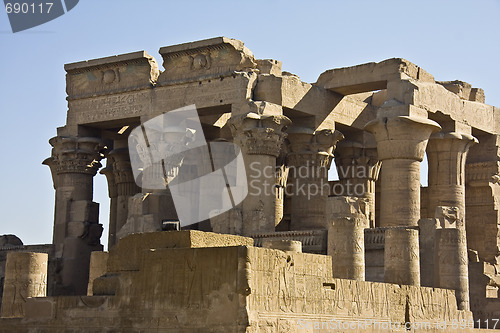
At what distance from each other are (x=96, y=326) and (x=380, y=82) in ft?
50.7

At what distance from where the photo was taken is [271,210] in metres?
27.5

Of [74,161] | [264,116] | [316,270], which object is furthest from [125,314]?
[74,161]

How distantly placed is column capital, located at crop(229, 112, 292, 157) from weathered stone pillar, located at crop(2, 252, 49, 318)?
7568 millimetres

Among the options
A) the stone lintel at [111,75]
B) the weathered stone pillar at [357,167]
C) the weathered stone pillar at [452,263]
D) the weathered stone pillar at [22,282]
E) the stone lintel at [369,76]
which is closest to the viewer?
the weathered stone pillar at [22,282]

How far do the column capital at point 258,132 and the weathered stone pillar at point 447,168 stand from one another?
16.4 feet

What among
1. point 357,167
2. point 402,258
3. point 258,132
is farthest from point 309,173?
point 402,258

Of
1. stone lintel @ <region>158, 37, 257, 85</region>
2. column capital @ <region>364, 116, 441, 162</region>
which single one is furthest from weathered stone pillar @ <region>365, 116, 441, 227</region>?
stone lintel @ <region>158, 37, 257, 85</region>

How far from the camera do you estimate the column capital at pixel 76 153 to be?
31594mm

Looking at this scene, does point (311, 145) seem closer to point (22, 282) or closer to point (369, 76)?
point (369, 76)

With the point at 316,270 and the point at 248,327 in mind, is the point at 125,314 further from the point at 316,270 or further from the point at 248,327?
the point at 316,270

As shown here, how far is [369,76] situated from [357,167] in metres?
4.94

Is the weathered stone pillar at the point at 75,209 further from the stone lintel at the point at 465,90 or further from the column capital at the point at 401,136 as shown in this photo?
the stone lintel at the point at 465,90

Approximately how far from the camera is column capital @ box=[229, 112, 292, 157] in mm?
27205

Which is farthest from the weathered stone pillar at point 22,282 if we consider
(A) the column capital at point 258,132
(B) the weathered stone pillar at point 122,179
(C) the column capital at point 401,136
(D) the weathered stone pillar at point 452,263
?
(B) the weathered stone pillar at point 122,179
